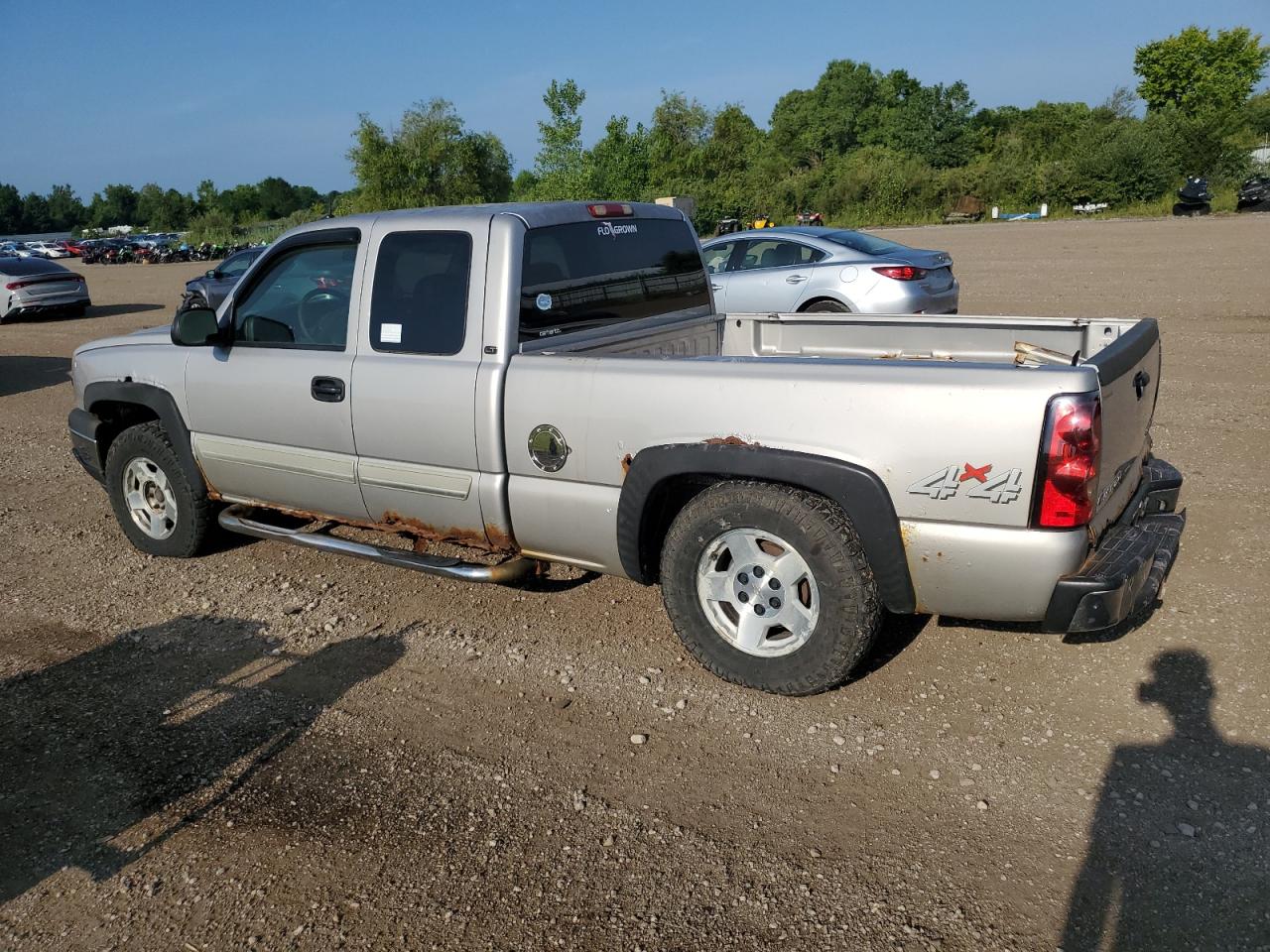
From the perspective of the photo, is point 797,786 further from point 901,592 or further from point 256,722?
point 256,722

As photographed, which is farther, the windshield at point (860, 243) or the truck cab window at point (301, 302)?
the windshield at point (860, 243)

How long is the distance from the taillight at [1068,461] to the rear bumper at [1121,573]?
22 cm

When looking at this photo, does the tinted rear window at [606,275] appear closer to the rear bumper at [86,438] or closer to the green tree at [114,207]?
the rear bumper at [86,438]

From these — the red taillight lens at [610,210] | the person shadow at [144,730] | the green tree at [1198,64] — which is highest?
the green tree at [1198,64]

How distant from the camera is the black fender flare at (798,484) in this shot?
347cm

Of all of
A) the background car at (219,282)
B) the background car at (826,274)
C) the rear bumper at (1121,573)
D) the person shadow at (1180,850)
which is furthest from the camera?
the background car at (219,282)

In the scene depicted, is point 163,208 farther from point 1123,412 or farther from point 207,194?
point 1123,412

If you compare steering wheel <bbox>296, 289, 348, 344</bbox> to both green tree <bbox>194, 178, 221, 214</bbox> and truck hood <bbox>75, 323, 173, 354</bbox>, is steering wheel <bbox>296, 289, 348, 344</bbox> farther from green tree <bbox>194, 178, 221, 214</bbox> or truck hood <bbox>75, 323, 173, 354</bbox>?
green tree <bbox>194, 178, 221, 214</bbox>

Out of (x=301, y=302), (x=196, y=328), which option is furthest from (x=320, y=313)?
(x=196, y=328)

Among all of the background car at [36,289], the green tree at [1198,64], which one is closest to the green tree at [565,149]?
the background car at [36,289]

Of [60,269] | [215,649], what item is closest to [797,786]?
[215,649]

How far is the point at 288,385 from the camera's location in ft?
16.1

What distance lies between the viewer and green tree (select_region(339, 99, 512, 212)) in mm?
49406

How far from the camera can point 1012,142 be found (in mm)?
59219
